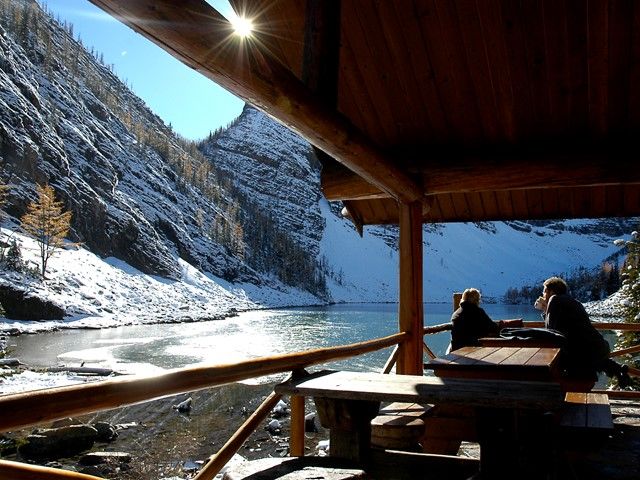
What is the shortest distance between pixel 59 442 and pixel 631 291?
9.97 m

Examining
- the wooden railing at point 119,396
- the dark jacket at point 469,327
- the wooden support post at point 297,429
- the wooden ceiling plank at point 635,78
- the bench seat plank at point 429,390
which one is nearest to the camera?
the wooden railing at point 119,396

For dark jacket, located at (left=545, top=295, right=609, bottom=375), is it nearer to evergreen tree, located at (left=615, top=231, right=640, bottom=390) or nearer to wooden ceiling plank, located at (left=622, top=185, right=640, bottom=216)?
wooden ceiling plank, located at (left=622, top=185, right=640, bottom=216)

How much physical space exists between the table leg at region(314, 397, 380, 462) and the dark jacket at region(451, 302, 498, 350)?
299cm

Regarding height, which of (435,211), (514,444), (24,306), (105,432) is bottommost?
(105,432)

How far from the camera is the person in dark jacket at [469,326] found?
5398 millimetres

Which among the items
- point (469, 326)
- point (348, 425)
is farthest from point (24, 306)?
point (348, 425)

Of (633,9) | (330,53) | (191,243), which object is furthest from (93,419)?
(191,243)

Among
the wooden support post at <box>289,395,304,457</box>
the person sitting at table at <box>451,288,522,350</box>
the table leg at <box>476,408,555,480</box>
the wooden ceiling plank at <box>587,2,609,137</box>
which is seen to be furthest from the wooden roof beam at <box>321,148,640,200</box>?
the table leg at <box>476,408,555,480</box>

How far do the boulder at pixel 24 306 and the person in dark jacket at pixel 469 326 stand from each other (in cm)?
3040

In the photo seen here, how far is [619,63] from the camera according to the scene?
166 inches

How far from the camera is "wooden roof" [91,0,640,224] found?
3754 millimetres

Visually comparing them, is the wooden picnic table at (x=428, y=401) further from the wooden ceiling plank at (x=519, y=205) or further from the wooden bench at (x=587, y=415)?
the wooden ceiling plank at (x=519, y=205)

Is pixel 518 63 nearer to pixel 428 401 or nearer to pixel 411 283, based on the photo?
pixel 411 283

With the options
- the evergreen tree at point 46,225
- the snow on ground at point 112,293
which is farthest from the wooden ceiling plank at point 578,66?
the evergreen tree at point 46,225
